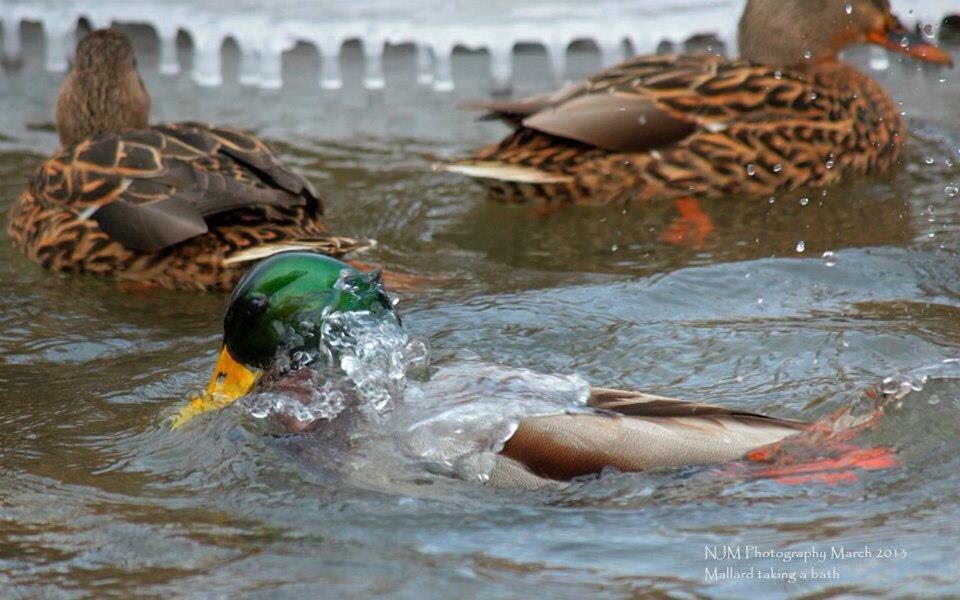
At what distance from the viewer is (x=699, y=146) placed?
23.3ft

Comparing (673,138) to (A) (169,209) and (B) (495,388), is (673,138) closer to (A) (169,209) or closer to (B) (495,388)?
(A) (169,209)

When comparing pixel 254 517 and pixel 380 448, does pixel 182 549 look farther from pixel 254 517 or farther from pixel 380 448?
pixel 380 448

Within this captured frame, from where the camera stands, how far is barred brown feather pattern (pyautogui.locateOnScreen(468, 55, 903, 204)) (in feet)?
23.3

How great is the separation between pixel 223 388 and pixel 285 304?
0.29 metres

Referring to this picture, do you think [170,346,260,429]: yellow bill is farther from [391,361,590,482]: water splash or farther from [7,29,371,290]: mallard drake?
[7,29,371,290]: mallard drake

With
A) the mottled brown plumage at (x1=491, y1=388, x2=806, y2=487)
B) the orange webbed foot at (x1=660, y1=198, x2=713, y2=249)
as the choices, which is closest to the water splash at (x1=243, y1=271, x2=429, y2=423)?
the mottled brown plumage at (x1=491, y1=388, x2=806, y2=487)

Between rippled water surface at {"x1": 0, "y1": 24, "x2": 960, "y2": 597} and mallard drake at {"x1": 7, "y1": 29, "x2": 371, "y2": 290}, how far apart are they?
123mm

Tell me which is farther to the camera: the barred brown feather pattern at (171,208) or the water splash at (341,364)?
the barred brown feather pattern at (171,208)

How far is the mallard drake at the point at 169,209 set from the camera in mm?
5957

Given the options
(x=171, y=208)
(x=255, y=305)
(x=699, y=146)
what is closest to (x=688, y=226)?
(x=699, y=146)

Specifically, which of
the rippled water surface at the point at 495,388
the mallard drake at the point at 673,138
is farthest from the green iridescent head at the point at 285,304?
the mallard drake at the point at 673,138

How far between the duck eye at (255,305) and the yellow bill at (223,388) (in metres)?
0.15

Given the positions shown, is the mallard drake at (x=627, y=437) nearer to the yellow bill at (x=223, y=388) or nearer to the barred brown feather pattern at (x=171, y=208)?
the yellow bill at (x=223, y=388)

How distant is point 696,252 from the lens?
21.0ft
